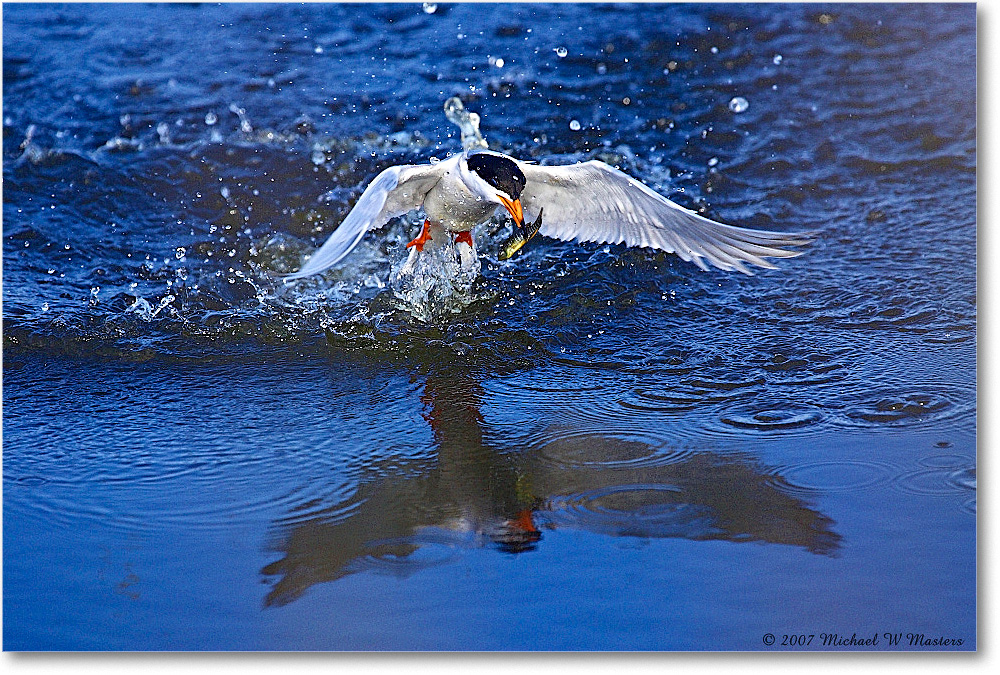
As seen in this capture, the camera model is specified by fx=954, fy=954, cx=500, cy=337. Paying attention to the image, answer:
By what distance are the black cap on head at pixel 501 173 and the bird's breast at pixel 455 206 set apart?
0.15 m

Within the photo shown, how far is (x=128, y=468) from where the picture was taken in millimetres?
2645

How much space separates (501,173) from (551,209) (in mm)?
508

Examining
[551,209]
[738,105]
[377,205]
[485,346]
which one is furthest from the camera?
[738,105]

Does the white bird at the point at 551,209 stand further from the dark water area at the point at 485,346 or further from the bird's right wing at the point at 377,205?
the dark water area at the point at 485,346

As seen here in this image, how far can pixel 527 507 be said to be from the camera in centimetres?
248

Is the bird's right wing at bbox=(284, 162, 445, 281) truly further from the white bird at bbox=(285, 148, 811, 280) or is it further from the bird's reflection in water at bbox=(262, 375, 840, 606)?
the bird's reflection in water at bbox=(262, 375, 840, 606)

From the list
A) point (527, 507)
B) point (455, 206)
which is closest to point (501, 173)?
point (455, 206)

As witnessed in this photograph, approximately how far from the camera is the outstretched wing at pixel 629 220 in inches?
123

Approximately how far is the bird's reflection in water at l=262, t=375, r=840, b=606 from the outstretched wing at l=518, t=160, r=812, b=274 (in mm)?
783

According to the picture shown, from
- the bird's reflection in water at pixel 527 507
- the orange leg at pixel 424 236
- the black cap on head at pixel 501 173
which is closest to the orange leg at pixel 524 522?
the bird's reflection in water at pixel 527 507

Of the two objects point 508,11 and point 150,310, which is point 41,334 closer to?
point 150,310

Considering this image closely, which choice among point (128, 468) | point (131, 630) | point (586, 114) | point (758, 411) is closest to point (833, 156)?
point (586, 114)

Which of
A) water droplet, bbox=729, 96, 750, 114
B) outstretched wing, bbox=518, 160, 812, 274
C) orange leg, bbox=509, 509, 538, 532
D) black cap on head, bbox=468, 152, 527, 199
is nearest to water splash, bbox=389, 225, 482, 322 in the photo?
outstretched wing, bbox=518, 160, 812, 274

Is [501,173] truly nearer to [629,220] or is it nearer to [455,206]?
[455,206]
